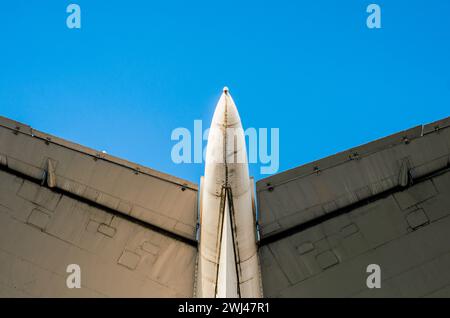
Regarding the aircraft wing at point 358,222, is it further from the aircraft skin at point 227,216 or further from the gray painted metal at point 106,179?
the gray painted metal at point 106,179

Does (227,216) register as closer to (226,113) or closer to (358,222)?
(226,113)

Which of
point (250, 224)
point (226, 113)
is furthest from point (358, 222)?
point (226, 113)

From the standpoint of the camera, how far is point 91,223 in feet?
34.3

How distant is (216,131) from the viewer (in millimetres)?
9086

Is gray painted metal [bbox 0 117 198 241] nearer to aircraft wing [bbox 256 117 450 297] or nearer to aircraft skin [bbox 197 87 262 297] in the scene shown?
aircraft skin [bbox 197 87 262 297]

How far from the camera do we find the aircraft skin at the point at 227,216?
9.05 meters

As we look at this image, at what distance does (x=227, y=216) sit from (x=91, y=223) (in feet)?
8.39

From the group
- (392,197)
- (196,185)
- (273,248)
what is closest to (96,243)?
(196,185)

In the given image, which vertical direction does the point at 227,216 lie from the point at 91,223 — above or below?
below

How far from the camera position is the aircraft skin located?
905 cm

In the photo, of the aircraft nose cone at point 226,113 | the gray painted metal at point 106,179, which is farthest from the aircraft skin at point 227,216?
the gray painted metal at point 106,179

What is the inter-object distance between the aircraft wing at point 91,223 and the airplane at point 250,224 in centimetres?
2

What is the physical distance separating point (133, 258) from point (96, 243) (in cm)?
71
